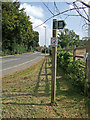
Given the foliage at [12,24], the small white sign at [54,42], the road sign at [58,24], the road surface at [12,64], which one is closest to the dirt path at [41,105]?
A: the small white sign at [54,42]

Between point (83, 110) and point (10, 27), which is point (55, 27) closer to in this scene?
point (83, 110)

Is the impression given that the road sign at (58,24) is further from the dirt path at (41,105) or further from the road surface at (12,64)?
the road surface at (12,64)

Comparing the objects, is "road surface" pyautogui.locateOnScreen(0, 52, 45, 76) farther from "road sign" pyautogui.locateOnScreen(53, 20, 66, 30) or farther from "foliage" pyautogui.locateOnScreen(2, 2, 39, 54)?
"foliage" pyautogui.locateOnScreen(2, 2, 39, 54)

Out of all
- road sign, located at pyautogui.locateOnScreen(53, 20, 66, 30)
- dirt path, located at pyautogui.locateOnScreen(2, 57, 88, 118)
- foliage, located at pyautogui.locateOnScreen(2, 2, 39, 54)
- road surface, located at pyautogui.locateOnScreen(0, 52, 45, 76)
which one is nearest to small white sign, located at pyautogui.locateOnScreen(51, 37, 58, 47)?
road sign, located at pyautogui.locateOnScreen(53, 20, 66, 30)

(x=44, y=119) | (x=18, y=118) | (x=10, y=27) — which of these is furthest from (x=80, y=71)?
(x=10, y=27)

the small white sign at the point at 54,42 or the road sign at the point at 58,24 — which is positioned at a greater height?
the road sign at the point at 58,24

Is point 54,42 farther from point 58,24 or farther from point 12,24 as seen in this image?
point 12,24

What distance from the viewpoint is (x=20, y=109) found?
9.55ft

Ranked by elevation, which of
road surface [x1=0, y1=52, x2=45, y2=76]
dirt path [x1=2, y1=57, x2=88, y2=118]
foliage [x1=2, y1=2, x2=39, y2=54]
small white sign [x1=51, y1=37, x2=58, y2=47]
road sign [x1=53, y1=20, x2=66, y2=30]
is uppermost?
foliage [x1=2, y1=2, x2=39, y2=54]

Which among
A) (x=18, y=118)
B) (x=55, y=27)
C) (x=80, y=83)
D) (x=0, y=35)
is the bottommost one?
(x=18, y=118)

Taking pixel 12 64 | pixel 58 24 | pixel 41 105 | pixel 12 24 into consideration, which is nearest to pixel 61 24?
pixel 58 24

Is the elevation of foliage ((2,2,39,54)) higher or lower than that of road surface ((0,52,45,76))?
higher

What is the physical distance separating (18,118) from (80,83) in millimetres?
2200

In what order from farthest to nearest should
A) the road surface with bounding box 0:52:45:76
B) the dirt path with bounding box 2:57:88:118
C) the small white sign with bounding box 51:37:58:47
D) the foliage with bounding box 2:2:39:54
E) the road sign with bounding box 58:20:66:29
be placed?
the foliage with bounding box 2:2:39:54
the road surface with bounding box 0:52:45:76
the small white sign with bounding box 51:37:58:47
the road sign with bounding box 58:20:66:29
the dirt path with bounding box 2:57:88:118
